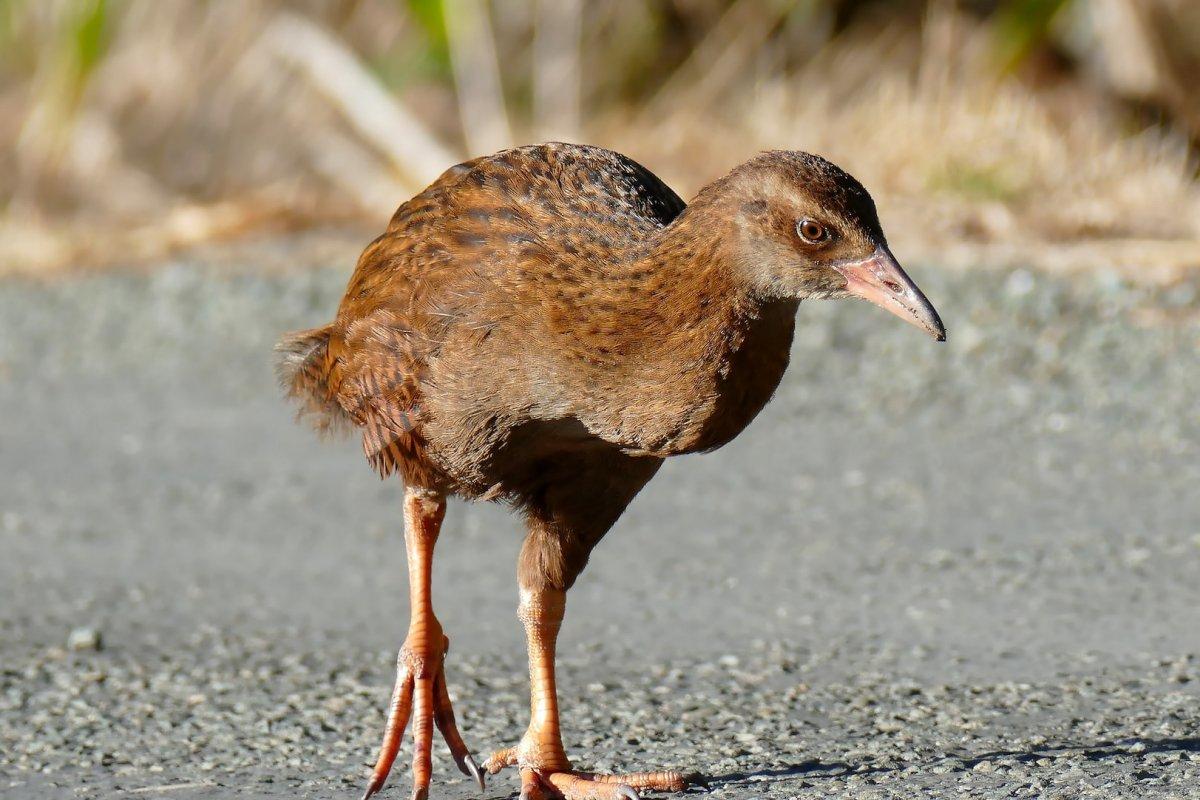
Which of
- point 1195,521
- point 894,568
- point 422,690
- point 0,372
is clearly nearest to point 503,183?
point 422,690

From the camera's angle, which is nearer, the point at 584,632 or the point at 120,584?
the point at 584,632

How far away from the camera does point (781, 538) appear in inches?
286

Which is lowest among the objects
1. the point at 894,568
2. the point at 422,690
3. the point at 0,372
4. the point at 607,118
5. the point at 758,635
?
the point at 422,690

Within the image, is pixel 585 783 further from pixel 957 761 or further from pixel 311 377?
pixel 311 377

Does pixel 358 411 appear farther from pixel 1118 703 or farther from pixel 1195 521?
pixel 1195 521

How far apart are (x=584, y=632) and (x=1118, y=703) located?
1932 millimetres

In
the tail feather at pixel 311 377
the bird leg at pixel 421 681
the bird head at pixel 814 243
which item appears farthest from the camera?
the tail feather at pixel 311 377

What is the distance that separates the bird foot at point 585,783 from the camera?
4406mm

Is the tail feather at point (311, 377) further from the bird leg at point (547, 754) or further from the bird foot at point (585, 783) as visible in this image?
the bird foot at point (585, 783)

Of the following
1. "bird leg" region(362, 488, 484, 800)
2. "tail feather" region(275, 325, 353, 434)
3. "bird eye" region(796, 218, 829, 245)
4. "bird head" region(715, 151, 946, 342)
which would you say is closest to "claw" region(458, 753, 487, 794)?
"bird leg" region(362, 488, 484, 800)

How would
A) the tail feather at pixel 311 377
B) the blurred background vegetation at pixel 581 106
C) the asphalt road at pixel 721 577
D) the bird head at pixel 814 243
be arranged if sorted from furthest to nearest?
the blurred background vegetation at pixel 581 106 → the tail feather at pixel 311 377 → the asphalt road at pixel 721 577 → the bird head at pixel 814 243

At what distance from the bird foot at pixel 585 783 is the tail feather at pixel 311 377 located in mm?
1150

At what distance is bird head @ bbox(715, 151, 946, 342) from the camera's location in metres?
4.04

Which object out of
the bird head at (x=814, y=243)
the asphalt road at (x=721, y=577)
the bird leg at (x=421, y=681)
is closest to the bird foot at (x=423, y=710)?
the bird leg at (x=421, y=681)
